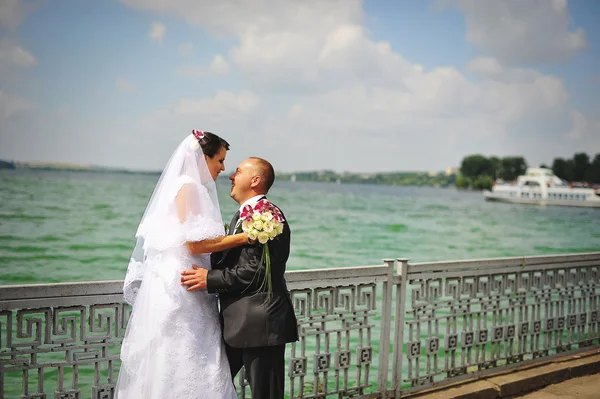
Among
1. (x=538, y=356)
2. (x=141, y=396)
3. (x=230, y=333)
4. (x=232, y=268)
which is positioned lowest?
(x=538, y=356)

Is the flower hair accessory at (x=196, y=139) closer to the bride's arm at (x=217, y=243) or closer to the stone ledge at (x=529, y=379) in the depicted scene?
the bride's arm at (x=217, y=243)

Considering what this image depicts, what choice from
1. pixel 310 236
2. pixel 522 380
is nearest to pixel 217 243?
pixel 522 380

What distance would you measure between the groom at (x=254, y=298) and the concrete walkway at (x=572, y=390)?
8.82ft

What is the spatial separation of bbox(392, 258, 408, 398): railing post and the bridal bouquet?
5.47ft

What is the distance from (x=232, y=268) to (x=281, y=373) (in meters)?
0.59

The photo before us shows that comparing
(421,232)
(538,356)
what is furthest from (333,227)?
(538,356)

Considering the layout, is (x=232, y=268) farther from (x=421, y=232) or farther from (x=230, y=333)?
(x=421, y=232)

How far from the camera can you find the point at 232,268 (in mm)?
2930

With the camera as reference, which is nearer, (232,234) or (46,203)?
(232,234)

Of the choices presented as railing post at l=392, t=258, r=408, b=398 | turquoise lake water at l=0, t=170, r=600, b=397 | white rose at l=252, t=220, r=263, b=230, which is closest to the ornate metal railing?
railing post at l=392, t=258, r=408, b=398

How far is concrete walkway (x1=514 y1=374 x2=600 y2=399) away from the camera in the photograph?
4789 millimetres

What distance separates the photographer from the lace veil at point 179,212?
2861 millimetres

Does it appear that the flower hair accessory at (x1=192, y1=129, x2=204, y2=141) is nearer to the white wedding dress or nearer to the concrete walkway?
the white wedding dress

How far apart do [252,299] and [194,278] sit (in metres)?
0.29
